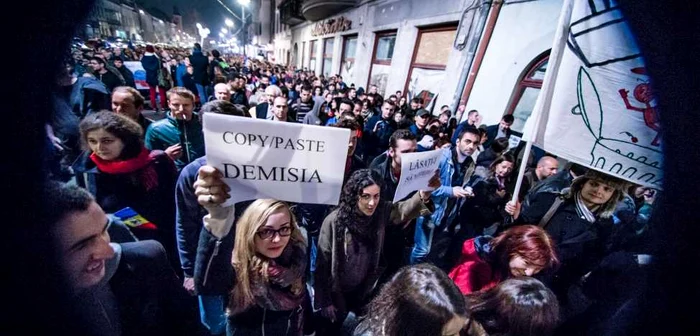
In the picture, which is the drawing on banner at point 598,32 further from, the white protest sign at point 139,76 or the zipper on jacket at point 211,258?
the white protest sign at point 139,76

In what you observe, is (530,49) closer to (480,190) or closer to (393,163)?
(480,190)

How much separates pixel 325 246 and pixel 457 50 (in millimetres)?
6977

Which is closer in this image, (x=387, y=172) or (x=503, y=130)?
(x=387, y=172)

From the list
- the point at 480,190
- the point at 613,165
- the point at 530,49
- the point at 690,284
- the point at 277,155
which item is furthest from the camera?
the point at 530,49

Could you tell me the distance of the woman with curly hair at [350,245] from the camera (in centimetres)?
190

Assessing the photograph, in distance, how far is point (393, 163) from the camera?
8.96ft

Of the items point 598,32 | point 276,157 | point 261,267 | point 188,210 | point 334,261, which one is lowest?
point 334,261

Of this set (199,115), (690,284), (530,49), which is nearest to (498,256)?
(690,284)

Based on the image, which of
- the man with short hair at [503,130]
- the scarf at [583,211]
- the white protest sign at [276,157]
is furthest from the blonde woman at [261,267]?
the man with short hair at [503,130]

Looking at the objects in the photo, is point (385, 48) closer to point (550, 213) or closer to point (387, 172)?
point (387, 172)

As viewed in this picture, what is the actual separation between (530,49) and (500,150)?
3095 millimetres

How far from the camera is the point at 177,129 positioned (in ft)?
9.11

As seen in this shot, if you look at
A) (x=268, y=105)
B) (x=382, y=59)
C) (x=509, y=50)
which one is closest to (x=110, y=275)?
(x=268, y=105)

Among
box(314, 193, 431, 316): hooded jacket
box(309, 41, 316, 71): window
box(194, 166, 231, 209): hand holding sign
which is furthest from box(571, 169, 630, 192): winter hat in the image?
box(309, 41, 316, 71): window
